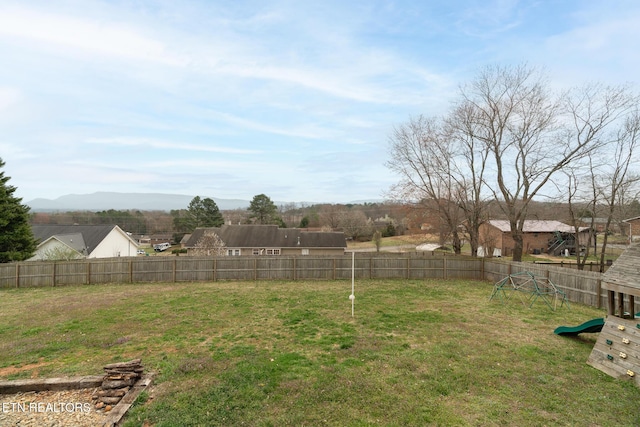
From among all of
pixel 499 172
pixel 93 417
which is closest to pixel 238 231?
pixel 499 172

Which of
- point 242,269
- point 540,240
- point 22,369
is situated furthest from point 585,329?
point 540,240

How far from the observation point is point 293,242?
108ft

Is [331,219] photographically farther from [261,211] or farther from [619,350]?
[619,350]

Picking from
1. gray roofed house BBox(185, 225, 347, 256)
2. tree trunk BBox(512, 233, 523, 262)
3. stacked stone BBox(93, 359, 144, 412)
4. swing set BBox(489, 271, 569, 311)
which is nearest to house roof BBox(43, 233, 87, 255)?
gray roofed house BBox(185, 225, 347, 256)

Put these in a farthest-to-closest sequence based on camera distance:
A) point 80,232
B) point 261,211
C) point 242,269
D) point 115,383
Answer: point 261,211, point 80,232, point 242,269, point 115,383

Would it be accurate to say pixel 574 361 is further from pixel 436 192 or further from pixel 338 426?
pixel 436 192

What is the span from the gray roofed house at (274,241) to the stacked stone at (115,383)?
26170 millimetres

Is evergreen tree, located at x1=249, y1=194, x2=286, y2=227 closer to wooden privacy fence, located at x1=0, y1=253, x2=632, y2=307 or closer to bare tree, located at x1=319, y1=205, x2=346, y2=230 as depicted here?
bare tree, located at x1=319, y1=205, x2=346, y2=230

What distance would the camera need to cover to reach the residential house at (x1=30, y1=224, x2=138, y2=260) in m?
27.2

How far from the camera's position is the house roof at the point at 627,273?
19.9ft

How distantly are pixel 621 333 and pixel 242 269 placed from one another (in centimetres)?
1476

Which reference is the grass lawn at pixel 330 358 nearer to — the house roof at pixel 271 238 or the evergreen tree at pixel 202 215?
the house roof at pixel 271 238

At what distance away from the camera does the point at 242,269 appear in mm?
17016

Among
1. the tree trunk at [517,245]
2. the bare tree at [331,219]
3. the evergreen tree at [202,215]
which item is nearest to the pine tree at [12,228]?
the tree trunk at [517,245]
